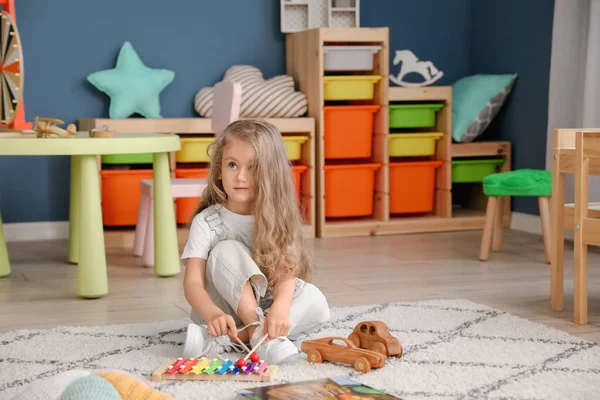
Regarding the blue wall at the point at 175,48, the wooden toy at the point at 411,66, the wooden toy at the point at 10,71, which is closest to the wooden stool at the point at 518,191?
the blue wall at the point at 175,48

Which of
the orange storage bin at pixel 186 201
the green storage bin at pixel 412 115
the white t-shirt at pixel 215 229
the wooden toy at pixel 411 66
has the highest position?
the wooden toy at pixel 411 66

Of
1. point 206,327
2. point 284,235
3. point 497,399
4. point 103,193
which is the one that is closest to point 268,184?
point 284,235

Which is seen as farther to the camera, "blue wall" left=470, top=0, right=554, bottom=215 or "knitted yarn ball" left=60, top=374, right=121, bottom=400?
"blue wall" left=470, top=0, right=554, bottom=215

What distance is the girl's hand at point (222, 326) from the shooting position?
1.90 m

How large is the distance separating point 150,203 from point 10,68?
0.72m

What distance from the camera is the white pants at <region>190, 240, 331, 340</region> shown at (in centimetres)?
200

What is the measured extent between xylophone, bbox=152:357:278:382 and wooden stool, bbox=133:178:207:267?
1.42 meters

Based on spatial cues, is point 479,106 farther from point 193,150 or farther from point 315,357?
point 315,357

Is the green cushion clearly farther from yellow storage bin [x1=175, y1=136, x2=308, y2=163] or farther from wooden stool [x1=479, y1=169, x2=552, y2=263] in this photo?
wooden stool [x1=479, y1=169, x2=552, y2=263]

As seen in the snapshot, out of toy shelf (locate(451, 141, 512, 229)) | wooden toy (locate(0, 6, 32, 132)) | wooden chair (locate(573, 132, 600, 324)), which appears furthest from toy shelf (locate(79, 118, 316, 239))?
wooden chair (locate(573, 132, 600, 324))

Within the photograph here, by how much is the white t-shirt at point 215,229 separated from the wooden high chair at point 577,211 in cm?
92

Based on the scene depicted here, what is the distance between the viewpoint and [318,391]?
1596 millimetres

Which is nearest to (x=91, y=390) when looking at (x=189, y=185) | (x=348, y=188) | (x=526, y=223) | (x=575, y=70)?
(x=189, y=185)

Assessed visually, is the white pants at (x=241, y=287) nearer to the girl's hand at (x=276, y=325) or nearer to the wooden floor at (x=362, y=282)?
the girl's hand at (x=276, y=325)
